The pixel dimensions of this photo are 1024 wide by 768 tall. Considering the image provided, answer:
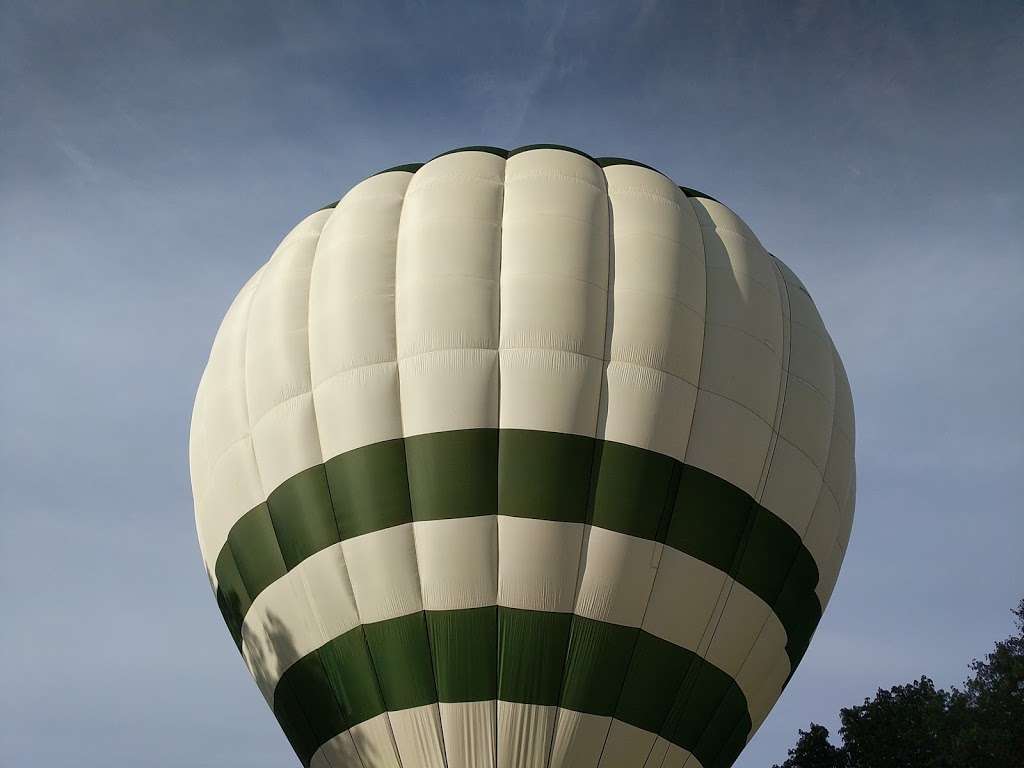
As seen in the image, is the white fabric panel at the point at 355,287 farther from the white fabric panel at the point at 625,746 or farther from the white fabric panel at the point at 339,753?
the white fabric panel at the point at 625,746

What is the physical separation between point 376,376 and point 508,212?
6.16 ft

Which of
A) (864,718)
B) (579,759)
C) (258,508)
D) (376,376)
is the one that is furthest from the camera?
(864,718)

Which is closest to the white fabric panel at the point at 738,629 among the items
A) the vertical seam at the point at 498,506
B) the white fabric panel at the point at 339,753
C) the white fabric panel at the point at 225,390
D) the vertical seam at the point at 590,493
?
the vertical seam at the point at 590,493

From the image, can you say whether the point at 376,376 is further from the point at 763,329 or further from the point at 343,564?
the point at 763,329

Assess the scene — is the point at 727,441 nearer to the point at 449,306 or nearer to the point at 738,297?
the point at 738,297

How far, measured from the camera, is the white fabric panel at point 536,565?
327 inches

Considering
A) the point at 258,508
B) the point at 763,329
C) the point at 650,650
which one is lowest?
the point at 650,650

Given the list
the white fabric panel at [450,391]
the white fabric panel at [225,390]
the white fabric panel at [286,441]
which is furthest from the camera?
the white fabric panel at [225,390]

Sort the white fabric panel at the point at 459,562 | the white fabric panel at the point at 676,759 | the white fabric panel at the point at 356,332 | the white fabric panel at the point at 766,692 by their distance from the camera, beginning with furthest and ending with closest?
the white fabric panel at the point at 766,692 < the white fabric panel at the point at 356,332 < the white fabric panel at the point at 676,759 < the white fabric panel at the point at 459,562

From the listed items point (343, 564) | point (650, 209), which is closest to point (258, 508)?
point (343, 564)

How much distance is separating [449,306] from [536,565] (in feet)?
7.00

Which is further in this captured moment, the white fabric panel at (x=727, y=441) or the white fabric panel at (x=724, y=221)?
the white fabric panel at (x=724, y=221)

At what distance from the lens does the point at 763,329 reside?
377 inches

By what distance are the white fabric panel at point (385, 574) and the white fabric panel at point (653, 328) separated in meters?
1.75
